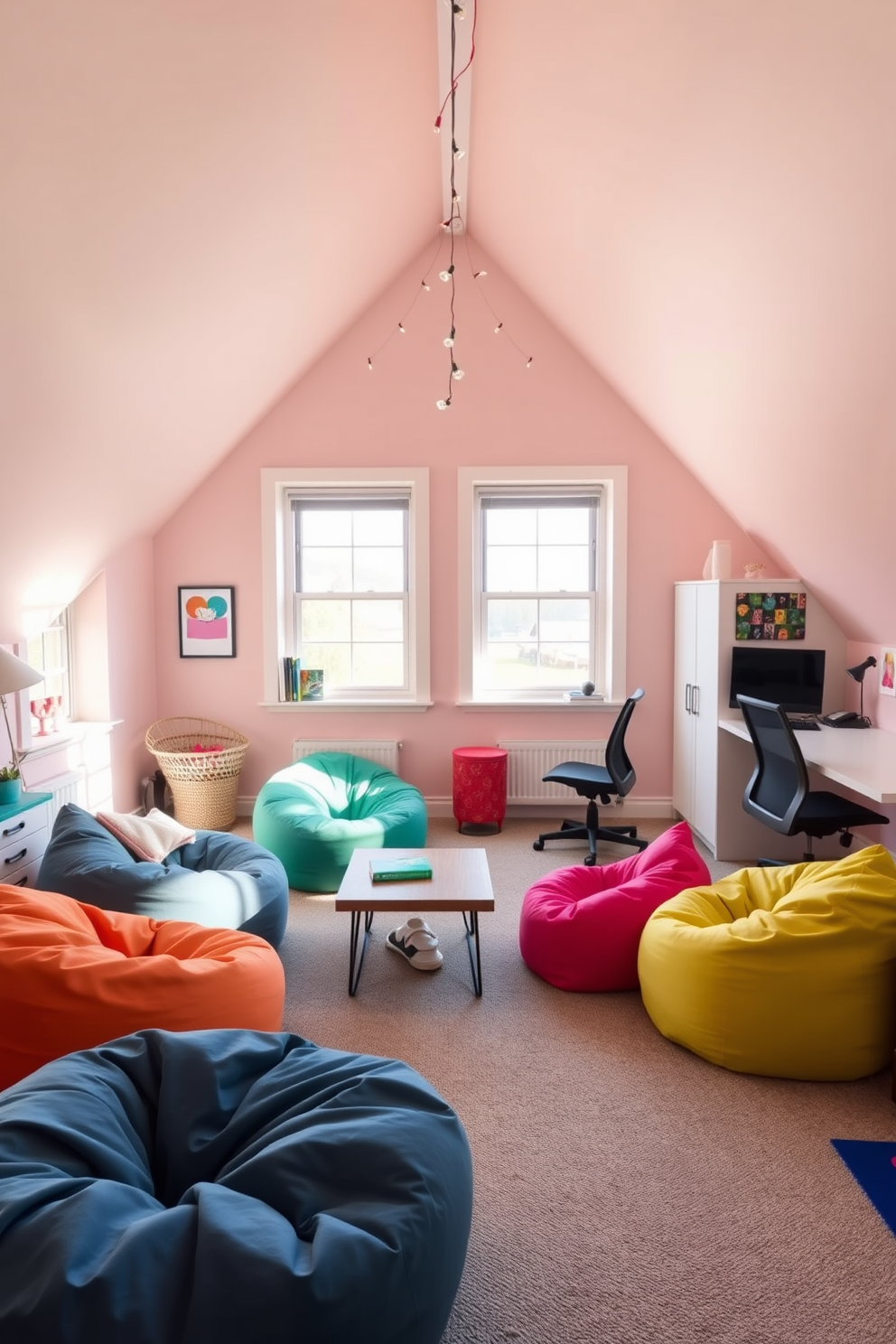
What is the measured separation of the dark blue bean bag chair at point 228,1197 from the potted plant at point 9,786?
1929mm

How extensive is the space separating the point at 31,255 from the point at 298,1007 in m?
2.63

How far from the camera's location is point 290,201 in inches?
148

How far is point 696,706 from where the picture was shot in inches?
203

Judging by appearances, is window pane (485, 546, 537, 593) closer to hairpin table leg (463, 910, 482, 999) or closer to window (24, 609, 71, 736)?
window (24, 609, 71, 736)

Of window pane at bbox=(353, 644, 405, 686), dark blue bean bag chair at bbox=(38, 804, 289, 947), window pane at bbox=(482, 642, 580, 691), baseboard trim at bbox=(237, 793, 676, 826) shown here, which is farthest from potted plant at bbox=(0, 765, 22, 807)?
window pane at bbox=(482, 642, 580, 691)

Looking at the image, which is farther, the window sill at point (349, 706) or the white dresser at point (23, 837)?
the window sill at point (349, 706)

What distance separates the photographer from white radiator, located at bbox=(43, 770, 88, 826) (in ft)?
14.4

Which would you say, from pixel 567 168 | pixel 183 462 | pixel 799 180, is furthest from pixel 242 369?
pixel 799 180

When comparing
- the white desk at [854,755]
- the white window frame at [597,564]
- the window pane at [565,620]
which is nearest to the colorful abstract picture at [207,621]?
the white window frame at [597,564]

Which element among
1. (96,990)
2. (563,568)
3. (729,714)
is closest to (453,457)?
(563,568)

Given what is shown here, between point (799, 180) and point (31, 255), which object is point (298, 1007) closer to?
point (31, 255)

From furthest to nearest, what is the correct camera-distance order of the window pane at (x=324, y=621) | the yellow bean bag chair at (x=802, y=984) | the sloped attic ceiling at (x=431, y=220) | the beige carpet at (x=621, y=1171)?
the window pane at (x=324, y=621) < the yellow bean bag chair at (x=802, y=984) < the sloped attic ceiling at (x=431, y=220) < the beige carpet at (x=621, y=1171)

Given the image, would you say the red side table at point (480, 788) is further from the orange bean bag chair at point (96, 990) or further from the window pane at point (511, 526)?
the orange bean bag chair at point (96, 990)

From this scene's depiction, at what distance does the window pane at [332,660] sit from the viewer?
601cm
